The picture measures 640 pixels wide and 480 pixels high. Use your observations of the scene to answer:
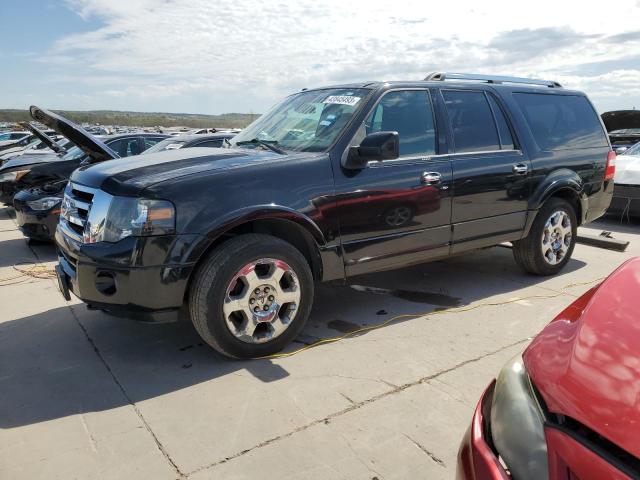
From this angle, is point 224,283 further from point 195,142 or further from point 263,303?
point 195,142

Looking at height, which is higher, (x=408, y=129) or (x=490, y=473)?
(x=408, y=129)

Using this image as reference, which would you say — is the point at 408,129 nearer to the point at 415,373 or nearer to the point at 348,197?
the point at 348,197

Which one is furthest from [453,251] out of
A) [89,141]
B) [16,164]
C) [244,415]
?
[16,164]

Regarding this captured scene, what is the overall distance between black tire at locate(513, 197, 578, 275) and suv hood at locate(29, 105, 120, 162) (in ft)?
13.9

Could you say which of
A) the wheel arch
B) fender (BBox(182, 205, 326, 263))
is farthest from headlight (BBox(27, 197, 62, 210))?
fender (BBox(182, 205, 326, 263))

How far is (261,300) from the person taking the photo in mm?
3561

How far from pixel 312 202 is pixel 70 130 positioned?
274cm

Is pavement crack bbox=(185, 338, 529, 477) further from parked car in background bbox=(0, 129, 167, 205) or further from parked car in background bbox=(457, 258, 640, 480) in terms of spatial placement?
parked car in background bbox=(0, 129, 167, 205)

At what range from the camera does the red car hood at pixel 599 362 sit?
1.30 meters

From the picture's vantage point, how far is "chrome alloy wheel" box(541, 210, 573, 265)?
5422 mm

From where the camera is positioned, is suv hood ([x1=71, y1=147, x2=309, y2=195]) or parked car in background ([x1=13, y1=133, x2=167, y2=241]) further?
parked car in background ([x1=13, y1=133, x2=167, y2=241])

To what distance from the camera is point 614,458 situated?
4.06 feet

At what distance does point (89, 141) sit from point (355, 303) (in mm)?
2966

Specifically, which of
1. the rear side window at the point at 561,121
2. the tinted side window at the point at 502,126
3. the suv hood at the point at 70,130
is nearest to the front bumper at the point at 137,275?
the suv hood at the point at 70,130
